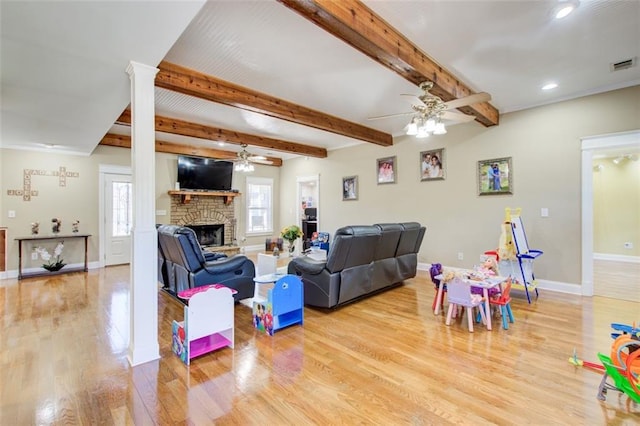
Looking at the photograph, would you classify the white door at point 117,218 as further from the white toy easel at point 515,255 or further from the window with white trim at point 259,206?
the white toy easel at point 515,255

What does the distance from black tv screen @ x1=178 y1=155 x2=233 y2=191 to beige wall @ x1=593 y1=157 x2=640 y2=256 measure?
30.6ft

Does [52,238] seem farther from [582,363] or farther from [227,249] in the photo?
[582,363]

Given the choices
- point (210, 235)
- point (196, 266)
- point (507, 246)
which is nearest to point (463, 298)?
point (507, 246)

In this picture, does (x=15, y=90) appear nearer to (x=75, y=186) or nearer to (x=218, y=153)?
(x=75, y=186)

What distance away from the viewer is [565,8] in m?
2.27

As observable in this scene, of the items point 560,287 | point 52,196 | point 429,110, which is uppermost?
point 429,110

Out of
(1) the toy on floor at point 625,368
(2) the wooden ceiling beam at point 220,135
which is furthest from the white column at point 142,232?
(1) the toy on floor at point 625,368

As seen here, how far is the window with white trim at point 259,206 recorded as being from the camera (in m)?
8.85

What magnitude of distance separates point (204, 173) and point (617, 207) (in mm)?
9998

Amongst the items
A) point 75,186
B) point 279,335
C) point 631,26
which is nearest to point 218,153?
point 75,186

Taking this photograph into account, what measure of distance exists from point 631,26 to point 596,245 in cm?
629

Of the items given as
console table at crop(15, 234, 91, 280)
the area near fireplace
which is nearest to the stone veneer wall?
the area near fireplace

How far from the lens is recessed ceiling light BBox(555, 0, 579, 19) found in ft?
7.33

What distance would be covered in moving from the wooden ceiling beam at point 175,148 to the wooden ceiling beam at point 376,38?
226 inches
